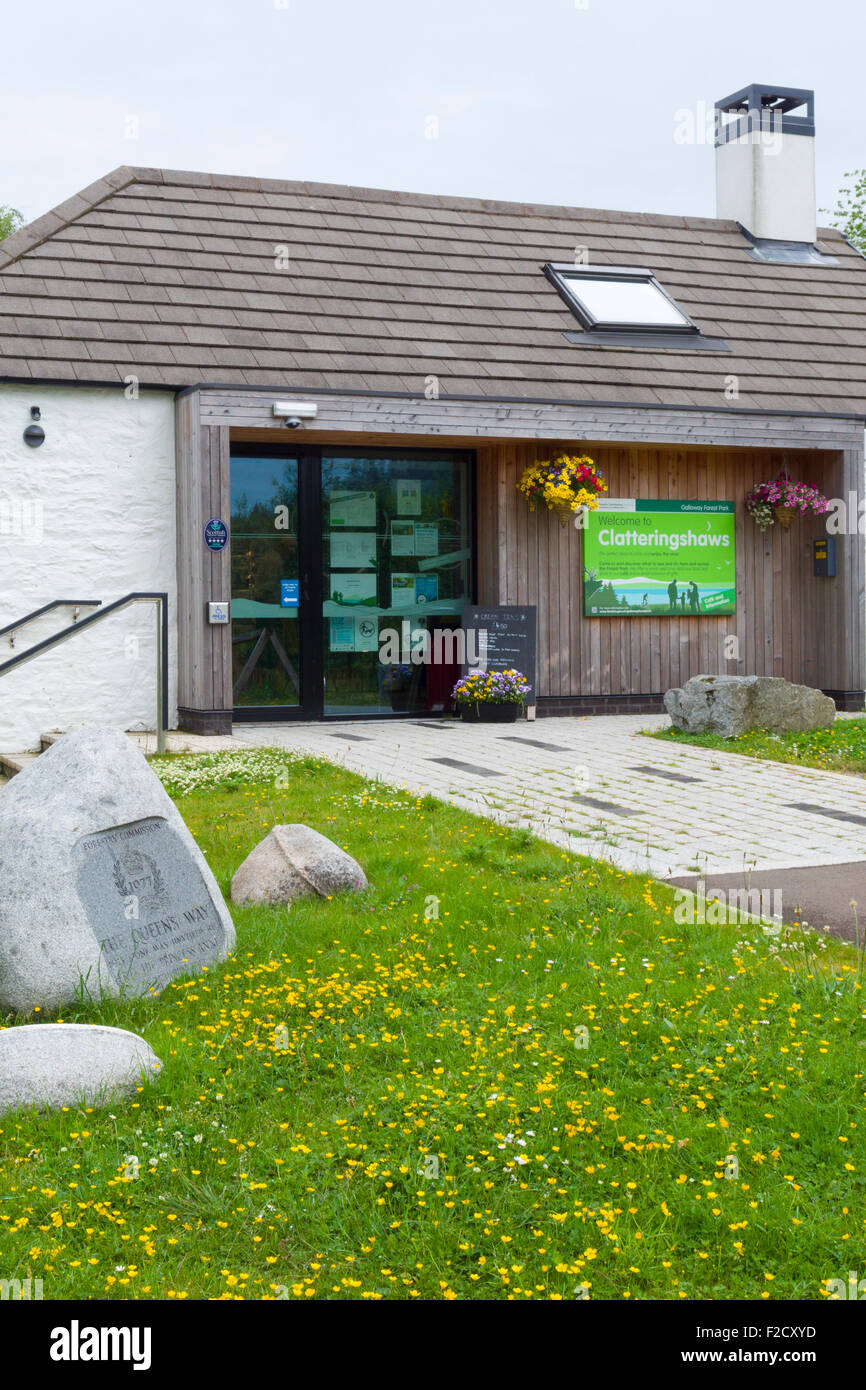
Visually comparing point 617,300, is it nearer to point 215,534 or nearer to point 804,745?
point 215,534

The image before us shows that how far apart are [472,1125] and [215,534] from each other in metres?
8.53

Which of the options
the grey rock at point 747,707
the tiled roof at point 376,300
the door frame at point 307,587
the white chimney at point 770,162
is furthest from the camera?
the white chimney at point 770,162

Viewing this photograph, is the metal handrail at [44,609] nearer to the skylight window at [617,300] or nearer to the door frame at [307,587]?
the door frame at [307,587]

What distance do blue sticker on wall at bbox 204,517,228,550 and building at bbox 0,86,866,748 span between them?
→ 0.06ft

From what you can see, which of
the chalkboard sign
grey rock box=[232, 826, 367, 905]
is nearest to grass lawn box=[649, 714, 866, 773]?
the chalkboard sign

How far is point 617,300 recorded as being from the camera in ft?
48.6

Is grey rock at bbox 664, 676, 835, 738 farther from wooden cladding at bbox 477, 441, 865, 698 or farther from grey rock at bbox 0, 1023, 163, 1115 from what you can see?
grey rock at bbox 0, 1023, 163, 1115

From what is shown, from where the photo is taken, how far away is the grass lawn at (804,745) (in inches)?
388

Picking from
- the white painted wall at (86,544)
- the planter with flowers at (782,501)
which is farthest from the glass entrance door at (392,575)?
the planter with flowers at (782,501)

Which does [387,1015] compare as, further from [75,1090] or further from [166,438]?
[166,438]

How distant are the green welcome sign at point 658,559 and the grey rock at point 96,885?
29.8 feet

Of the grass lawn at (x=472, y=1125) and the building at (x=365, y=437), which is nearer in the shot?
the grass lawn at (x=472, y=1125)

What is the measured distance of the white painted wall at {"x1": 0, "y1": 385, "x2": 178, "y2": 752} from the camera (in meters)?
11.5
